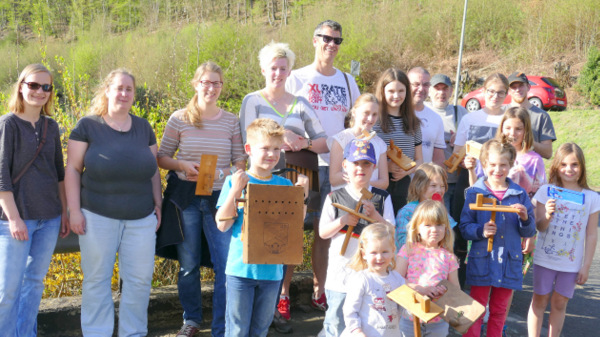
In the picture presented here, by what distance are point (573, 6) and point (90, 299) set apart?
29.9m

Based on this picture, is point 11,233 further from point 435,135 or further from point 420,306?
point 435,135

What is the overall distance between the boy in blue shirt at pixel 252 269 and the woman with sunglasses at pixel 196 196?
0.54 m

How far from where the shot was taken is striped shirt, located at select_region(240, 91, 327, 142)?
4.08 metres

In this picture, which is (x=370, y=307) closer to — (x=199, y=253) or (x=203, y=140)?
(x=199, y=253)

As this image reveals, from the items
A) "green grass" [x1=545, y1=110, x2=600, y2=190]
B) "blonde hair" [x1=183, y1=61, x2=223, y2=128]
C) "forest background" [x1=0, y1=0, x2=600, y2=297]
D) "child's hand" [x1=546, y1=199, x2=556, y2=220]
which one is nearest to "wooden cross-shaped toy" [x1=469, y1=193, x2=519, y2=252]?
"child's hand" [x1=546, y1=199, x2=556, y2=220]

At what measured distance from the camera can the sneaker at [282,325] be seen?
4188mm

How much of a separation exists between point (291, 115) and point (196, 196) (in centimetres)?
95

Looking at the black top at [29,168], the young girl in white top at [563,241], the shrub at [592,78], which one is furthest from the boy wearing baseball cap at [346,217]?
the shrub at [592,78]

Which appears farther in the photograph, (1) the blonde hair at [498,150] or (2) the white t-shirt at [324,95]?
(2) the white t-shirt at [324,95]

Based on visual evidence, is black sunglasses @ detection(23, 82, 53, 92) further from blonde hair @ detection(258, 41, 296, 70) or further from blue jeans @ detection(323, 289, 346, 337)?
blue jeans @ detection(323, 289, 346, 337)

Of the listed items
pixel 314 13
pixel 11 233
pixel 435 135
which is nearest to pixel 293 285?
pixel 435 135

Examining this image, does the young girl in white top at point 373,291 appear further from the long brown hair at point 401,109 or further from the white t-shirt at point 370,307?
the long brown hair at point 401,109

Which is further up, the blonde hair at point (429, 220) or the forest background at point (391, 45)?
the forest background at point (391, 45)

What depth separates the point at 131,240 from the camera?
3604 mm
